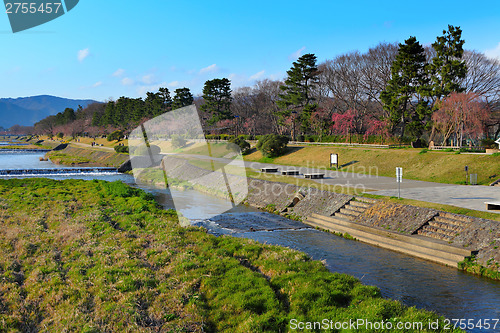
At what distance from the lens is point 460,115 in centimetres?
3734

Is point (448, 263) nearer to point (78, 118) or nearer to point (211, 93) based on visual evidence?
point (211, 93)

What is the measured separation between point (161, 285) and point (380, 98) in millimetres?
42910

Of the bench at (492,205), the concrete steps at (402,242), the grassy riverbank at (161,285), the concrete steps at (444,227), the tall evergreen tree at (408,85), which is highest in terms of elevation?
the tall evergreen tree at (408,85)

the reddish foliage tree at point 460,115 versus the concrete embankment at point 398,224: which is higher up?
A: the reddish foliage tree at point 460,115

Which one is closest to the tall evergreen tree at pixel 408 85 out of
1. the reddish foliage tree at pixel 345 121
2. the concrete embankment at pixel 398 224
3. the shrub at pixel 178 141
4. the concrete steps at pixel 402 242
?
the reddish foliage tree at pixel 345 121

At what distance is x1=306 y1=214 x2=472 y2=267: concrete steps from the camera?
1355 cm

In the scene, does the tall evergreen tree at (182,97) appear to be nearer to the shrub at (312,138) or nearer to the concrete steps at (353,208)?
the shrub at (312,138)

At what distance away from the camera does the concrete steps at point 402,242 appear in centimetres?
1355

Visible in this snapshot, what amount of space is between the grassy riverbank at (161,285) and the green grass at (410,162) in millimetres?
18842

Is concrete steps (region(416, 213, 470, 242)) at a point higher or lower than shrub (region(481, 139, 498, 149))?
higher

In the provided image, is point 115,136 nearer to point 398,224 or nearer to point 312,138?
point 312,138

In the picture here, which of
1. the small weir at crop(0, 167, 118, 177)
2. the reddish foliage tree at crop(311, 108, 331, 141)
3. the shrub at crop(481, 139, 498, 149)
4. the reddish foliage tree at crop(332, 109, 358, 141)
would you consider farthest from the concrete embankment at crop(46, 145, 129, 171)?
the shrub at crop(481, 139, 498, 149)

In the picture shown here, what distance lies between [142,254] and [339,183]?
660 inches

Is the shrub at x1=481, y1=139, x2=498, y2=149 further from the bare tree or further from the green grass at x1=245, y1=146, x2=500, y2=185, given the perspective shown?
the bare tree
